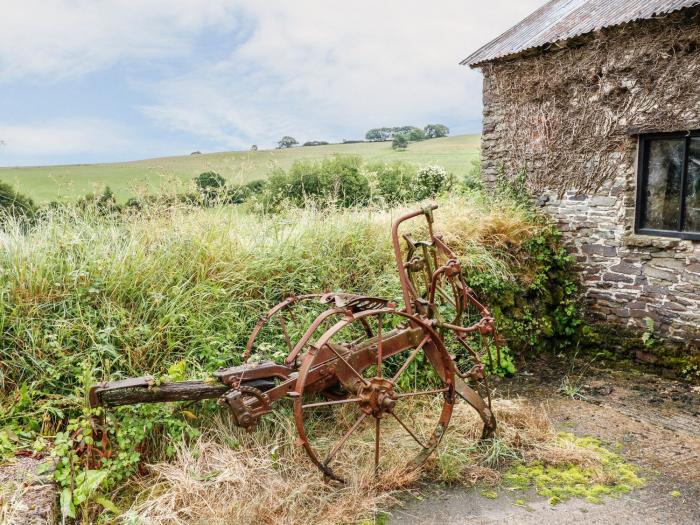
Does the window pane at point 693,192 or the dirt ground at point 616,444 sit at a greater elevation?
the window pane at point 693,192

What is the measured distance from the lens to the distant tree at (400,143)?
31356 millimetres

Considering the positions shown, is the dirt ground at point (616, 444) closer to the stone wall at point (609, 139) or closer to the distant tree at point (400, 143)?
the stone wall at point (609, 139)

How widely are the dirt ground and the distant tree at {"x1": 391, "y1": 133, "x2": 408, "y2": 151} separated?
24456 mm

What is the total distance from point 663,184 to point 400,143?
24.9m

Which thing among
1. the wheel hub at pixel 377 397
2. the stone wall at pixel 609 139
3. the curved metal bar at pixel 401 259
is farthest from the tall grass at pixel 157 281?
the stone wall at pixel 609 139

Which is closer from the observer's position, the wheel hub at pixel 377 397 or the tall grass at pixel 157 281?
the wheel hub at pixel 377 397

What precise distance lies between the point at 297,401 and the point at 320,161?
590 inches

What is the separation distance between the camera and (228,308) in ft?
18.4

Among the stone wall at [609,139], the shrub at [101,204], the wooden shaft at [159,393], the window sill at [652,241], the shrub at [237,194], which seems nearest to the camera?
the wooden shaft at [159,393]

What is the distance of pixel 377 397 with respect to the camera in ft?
13.6

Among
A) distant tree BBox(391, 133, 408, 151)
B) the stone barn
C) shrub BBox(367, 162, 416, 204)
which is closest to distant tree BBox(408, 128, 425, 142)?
distant tree BBox(391, 133, 408, 151)

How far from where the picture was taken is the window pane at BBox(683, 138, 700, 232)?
7.44 m

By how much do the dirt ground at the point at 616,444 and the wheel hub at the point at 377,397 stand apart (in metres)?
0.71

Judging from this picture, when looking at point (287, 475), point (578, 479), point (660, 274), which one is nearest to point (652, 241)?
point (660, 274)
